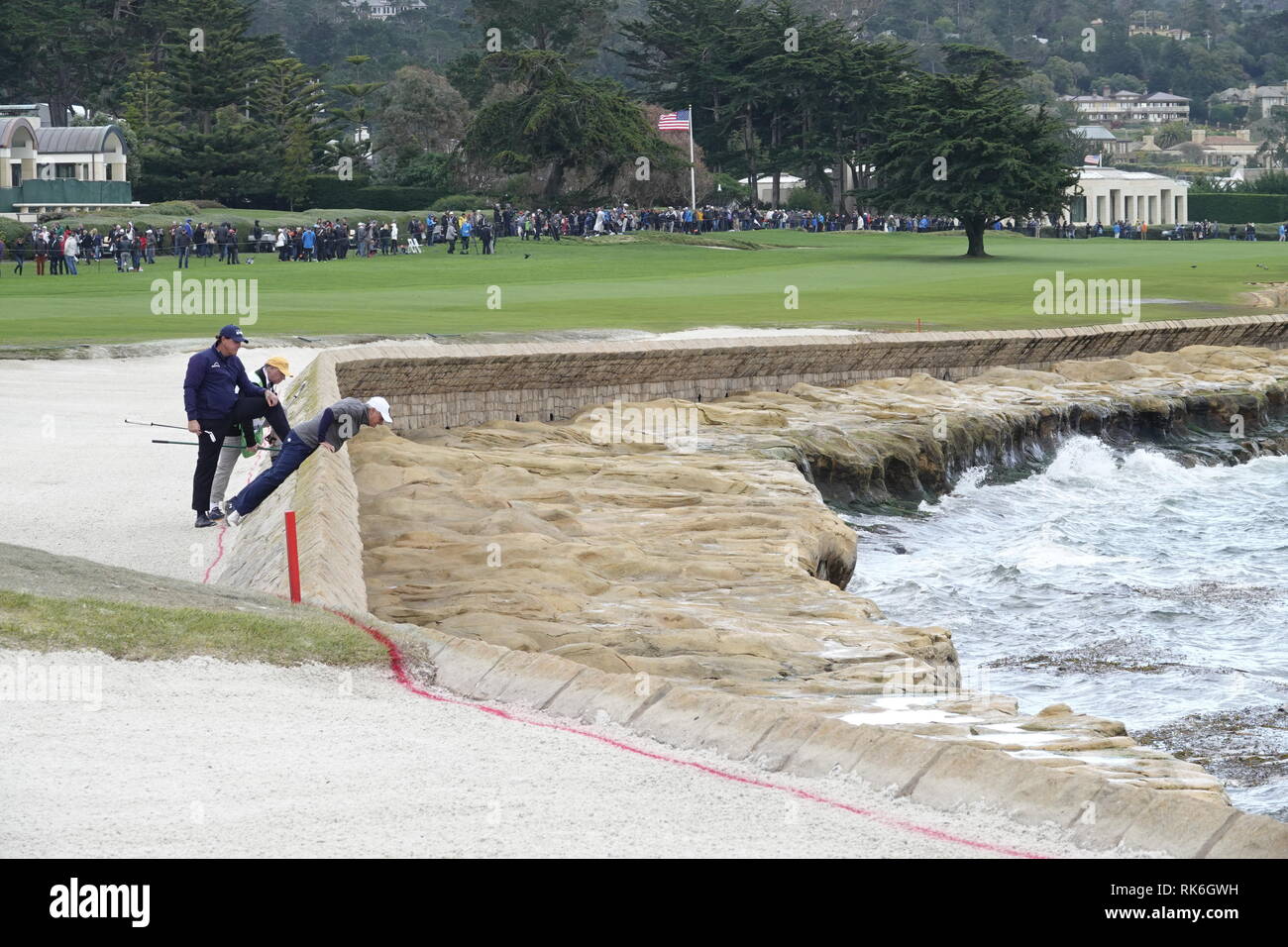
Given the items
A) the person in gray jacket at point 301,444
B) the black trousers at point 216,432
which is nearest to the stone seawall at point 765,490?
the person in gray jacket at point 301,444

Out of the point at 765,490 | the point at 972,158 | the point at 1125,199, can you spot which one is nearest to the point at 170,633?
the point at 765,490

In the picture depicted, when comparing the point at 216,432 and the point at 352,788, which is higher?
the point at 216,432

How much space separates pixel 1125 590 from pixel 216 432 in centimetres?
861

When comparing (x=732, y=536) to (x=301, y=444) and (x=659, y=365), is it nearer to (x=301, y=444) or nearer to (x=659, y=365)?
(x=301, y=444)

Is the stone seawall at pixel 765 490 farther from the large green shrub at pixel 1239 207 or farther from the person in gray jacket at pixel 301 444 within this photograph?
the large green shrub at pixel 1239 207

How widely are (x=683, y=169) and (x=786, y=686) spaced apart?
Answer: 76238 mm

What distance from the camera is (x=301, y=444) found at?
44.1ft

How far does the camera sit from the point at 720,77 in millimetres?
96125

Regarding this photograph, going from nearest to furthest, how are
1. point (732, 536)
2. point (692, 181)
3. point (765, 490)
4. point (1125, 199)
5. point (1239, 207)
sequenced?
point (732, 536) < point (765, 490) < point (692, 181) < point (1125, 199) < point (1239, 207)

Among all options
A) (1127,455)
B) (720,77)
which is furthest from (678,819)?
(720,77)

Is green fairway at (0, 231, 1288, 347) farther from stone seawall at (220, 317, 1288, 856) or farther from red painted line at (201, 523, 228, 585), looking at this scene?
red painted line at (201, 523, 228, 585)

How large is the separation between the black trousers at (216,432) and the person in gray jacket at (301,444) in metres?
0.32

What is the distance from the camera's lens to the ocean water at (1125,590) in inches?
470

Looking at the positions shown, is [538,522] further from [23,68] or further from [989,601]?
[23,68]
